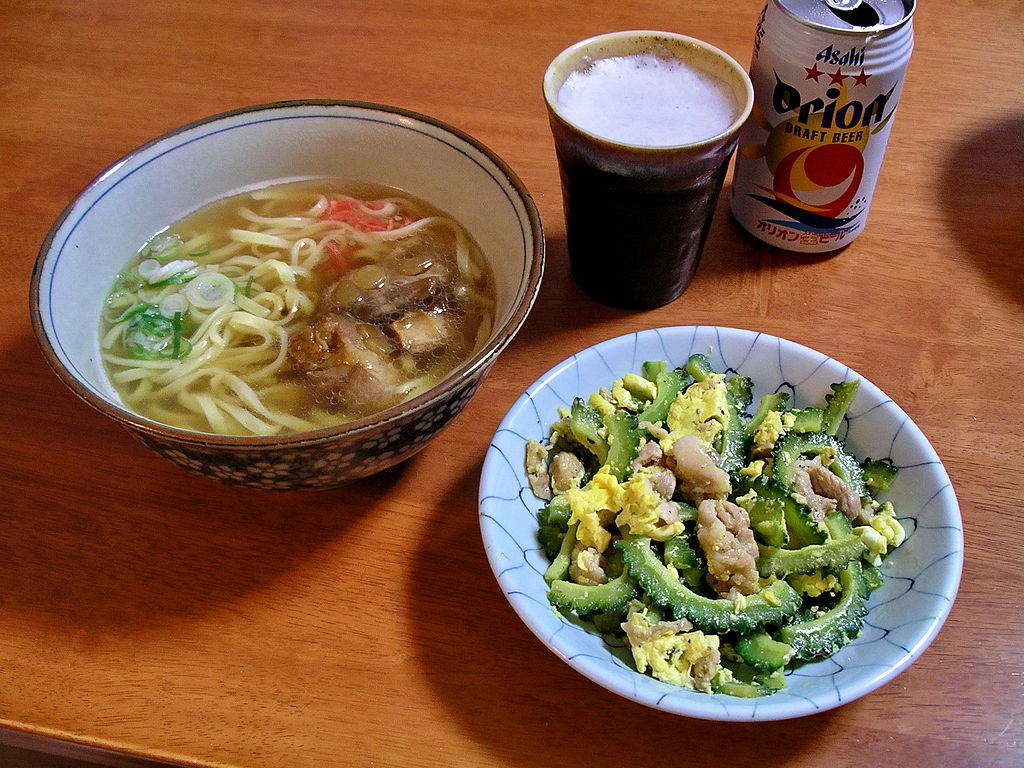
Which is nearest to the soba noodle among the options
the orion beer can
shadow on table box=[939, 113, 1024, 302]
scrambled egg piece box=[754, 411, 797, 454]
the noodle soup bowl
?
the noodle soup bowl

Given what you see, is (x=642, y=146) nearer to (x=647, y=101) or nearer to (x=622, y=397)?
(x=647, y=101)

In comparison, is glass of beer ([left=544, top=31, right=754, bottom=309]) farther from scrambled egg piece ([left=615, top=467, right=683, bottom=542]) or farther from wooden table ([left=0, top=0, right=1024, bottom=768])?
scrambled egg piece ([left=615, top=467, right=683, bottom=542])

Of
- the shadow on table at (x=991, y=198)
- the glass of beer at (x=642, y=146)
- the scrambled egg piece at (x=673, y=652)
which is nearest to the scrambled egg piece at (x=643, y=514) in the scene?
the scrambled egg piece at (x=673, y=652)

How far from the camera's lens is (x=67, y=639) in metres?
1.12

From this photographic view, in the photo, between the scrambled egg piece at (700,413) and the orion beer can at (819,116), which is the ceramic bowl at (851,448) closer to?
the scrambled egg piece at (700,413)

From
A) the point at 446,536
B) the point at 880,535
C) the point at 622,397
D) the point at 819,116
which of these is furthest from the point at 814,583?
the point at 819,116

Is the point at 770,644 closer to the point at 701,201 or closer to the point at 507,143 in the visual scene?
the point at 701,201

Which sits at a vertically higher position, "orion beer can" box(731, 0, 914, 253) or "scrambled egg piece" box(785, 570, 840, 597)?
"orion beer can" box(731, 0, 914, 253)

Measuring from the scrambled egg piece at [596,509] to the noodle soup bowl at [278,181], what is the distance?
8.3 inches

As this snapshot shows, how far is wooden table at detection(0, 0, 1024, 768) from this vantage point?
3.31 feet

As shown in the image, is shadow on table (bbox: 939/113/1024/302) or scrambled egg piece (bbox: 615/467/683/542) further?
shadow on table (bbox: 939/113/1024/302)

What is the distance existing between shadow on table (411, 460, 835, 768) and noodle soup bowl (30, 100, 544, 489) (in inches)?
9.1

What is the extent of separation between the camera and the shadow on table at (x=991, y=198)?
1567 mm

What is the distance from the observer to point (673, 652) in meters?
0.98
